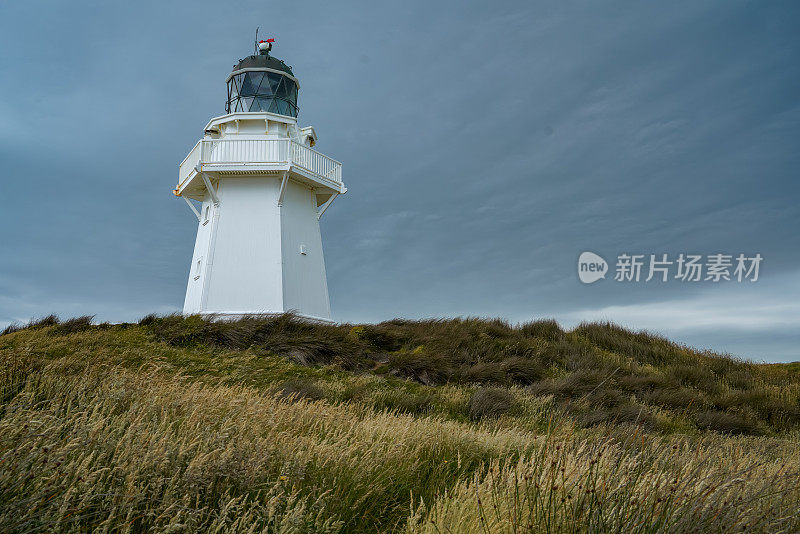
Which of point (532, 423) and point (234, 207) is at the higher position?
point (234, 207)

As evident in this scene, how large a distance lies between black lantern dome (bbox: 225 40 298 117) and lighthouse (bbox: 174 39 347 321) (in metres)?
0.03

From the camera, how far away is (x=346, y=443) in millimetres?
4434

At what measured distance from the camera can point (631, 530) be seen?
2898 mm

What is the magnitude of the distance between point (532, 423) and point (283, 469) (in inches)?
208

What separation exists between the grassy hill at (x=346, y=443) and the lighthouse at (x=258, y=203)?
3218 millimetres

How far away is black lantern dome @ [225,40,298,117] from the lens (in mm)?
18328

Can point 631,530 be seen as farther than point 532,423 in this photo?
No

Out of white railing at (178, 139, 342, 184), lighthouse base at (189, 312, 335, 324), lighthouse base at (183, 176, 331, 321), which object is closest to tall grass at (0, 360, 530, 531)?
lighthouse base at (189, 312, 335, 324)

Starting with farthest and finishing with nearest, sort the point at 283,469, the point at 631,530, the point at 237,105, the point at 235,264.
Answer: the point at 237,105, the point at 235,264, the point at 283,469, the point at 631,530

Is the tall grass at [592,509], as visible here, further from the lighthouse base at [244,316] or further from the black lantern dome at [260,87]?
the black lantern dome at [260,87]

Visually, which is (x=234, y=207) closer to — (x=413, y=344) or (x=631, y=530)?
(x=413, y=344)

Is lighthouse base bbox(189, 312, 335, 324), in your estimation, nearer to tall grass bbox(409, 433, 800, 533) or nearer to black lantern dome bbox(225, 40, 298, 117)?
black lantern dome bbox(225, 40, 298, 117)

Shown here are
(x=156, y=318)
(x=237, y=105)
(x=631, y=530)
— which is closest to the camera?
(x=631, y=530)

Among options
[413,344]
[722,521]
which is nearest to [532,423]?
[722,521]
